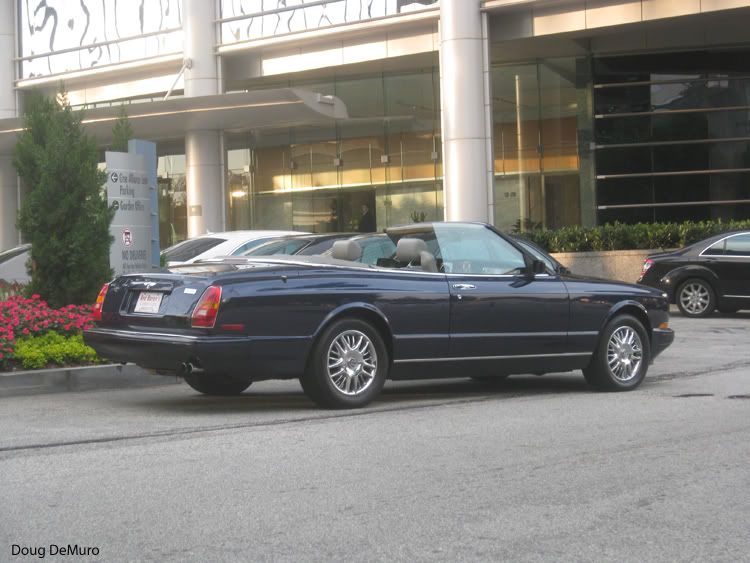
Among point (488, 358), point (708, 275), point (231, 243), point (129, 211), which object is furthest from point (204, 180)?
point (488, 358)

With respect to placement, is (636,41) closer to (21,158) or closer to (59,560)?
(21,158)

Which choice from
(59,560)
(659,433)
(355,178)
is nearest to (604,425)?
(659,433)

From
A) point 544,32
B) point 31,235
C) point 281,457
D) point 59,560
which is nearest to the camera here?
point 59,560

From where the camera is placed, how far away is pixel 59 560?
4.65 m

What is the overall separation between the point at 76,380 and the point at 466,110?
17.9 m

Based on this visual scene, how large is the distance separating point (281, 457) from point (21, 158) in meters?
6.92

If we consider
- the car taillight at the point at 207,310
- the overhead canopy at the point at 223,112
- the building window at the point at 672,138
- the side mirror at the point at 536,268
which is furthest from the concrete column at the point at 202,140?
Result: the car taillight at the point at 207,310

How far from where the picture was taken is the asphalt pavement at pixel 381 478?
4.94m

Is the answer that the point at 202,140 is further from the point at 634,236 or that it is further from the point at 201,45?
the point at 634,236

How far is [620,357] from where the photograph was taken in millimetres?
10625

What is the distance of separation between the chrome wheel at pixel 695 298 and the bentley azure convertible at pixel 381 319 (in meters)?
9.68

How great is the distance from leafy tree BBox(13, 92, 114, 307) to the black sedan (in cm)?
1136

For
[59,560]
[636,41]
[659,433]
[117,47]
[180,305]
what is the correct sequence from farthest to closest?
[117,47] → [636,41] → [180,305] → [659,433] → [59,560]

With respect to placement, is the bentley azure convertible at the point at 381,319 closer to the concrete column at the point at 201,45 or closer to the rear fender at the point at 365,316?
the rear fender at the point at 365,316
